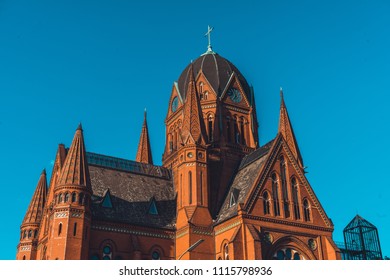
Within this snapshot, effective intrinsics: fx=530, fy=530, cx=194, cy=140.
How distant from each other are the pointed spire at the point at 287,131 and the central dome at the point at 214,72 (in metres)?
6.83

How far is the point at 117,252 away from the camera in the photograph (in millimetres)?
48656

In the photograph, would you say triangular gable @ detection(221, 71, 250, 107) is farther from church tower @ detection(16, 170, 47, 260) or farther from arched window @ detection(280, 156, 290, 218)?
church tower @ detection(16, 170, 47, 260)

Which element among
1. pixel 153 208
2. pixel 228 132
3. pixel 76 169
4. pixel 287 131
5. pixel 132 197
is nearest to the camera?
pixel 76 169

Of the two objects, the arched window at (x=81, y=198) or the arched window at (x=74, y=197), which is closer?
the arched window at (x=74, y=197)

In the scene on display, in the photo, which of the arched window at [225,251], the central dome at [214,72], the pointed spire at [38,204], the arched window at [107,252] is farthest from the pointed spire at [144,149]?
the arched window at [225,251]

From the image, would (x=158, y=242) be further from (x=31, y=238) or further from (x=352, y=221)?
(x=352, y=221)

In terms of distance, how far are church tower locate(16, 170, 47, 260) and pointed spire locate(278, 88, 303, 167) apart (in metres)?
27.9

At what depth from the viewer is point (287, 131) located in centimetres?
6106

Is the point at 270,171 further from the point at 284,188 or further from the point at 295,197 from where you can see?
the point at 295,197

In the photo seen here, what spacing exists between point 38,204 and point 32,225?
262 cm

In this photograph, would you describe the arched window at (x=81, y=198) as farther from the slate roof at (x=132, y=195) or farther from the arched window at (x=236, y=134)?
the arched window at (x=236, y=134)

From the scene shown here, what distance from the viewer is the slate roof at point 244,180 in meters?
49.9

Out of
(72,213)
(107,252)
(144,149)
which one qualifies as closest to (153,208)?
(107,252)

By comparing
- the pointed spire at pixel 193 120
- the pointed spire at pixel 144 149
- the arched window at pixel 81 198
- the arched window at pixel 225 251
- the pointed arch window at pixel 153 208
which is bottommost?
the arched window at pixel 225 251
